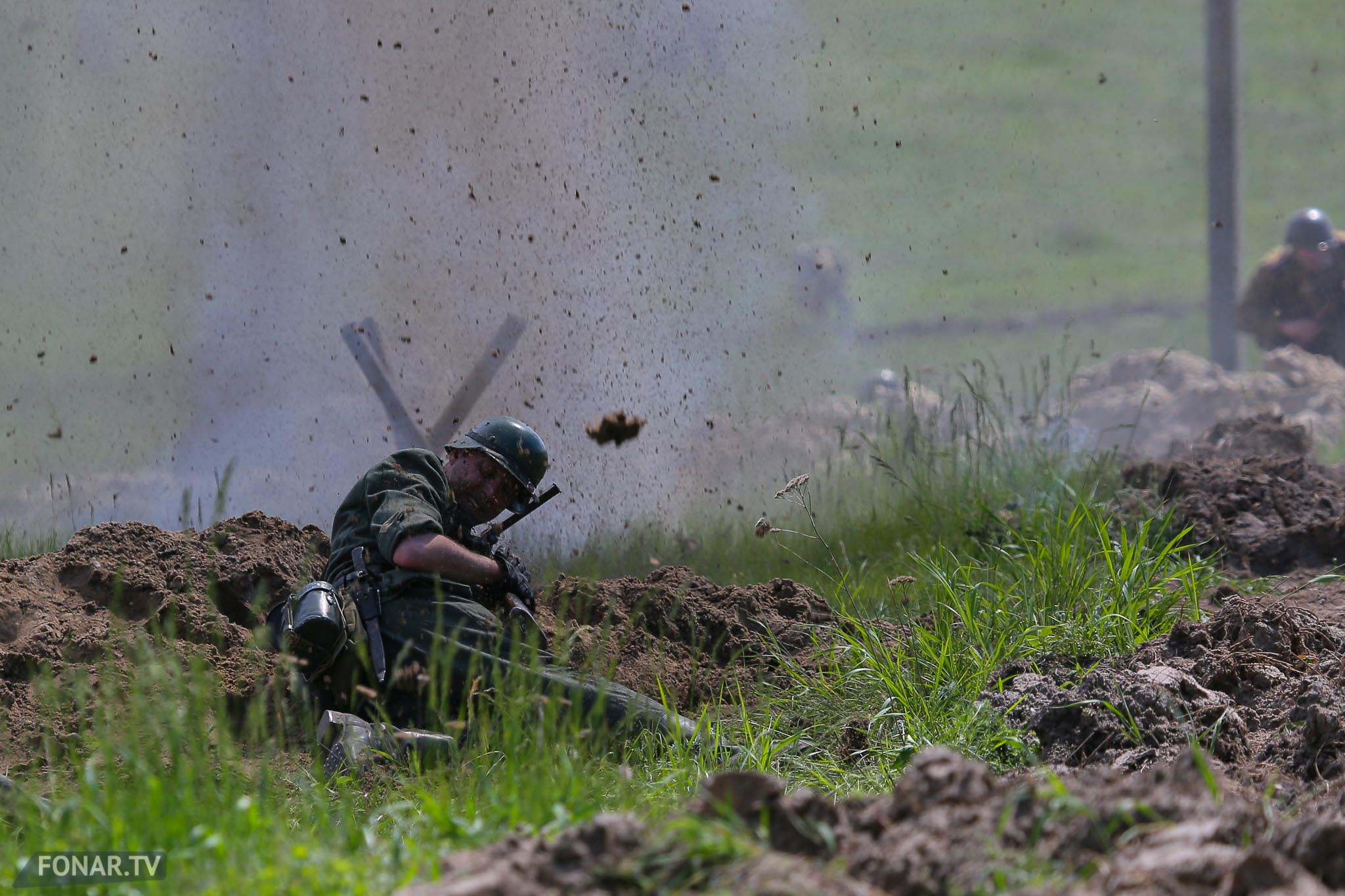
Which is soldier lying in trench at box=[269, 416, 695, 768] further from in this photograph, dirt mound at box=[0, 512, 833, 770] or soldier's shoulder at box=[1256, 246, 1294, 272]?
soldier's shoulder at box=[1256, 246, 1294, 272]

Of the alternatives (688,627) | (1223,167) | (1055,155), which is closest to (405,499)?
(688,627)

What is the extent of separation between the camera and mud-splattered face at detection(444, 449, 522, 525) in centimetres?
477

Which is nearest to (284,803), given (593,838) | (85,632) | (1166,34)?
(593,838)

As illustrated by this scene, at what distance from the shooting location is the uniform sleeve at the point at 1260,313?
1210cm

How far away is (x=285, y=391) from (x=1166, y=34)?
513 inches

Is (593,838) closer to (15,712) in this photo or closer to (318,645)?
(318,645)

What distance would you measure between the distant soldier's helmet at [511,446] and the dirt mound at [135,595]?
0.79 meters

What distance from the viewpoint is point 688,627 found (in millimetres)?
5148

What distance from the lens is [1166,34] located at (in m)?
15.7

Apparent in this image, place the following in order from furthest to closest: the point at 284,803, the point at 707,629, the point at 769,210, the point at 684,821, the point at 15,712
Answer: the point at 769,210, the point at 707,629, the point at 15,712, the point at 284,803, the point at 684,821

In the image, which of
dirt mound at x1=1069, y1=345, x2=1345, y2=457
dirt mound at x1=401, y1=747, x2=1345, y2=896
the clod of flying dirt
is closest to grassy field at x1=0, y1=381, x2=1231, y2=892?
dirt mound at x1=401, y1=747, x2=1345, y2=896

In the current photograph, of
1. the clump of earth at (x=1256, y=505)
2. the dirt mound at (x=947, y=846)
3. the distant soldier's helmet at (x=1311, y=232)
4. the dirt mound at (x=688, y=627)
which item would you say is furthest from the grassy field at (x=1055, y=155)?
the dirt mound at (x=947, y=846)

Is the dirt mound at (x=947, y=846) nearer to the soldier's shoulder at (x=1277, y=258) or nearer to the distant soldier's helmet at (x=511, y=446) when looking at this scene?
the distant soldier's helmet at (x=511, y=446)

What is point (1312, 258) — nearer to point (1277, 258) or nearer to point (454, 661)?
point (1277, 258)
